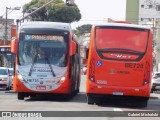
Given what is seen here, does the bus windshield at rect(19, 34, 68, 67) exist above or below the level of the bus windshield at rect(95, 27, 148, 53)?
below

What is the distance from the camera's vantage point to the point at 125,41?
23.0 metres

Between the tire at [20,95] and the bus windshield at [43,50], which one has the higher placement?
the bus windshield at [43,50]

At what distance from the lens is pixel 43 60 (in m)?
26.0

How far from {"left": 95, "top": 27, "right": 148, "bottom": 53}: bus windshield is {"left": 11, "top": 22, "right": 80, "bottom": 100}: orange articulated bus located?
325 cm

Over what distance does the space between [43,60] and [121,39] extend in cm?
459

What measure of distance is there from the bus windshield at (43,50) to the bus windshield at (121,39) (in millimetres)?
3424

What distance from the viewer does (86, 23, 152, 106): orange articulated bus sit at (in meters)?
22.8

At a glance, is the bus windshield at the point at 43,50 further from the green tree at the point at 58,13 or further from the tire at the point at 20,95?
the green tree at the point at 58,13

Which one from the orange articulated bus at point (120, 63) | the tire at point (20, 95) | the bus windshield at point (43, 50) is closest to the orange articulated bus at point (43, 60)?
the bus windshield at point (43, 50)

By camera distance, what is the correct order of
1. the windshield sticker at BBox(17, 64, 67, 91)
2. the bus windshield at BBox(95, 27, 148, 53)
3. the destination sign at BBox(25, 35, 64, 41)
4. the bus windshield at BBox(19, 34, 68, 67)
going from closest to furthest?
the bus windshield at BBox(95, 27, 148, 53) < the windshield sticker at BBox(17, 64, 67, 91) < the bus windshield at BBox(19, 34, 68, 67) < the destination sign at BBox(25, 35, 64, 41)

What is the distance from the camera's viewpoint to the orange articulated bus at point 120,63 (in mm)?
22812

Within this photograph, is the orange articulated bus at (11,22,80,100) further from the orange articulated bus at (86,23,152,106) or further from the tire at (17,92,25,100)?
the orange articulated bus at (86,23,152,106)

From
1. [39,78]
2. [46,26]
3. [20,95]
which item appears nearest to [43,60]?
[39,78]

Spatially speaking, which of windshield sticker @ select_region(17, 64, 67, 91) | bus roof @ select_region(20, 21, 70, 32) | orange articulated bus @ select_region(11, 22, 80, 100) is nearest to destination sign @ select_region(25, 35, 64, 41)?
orange articulated bus @ select_region(11, 22, 80, 100)
